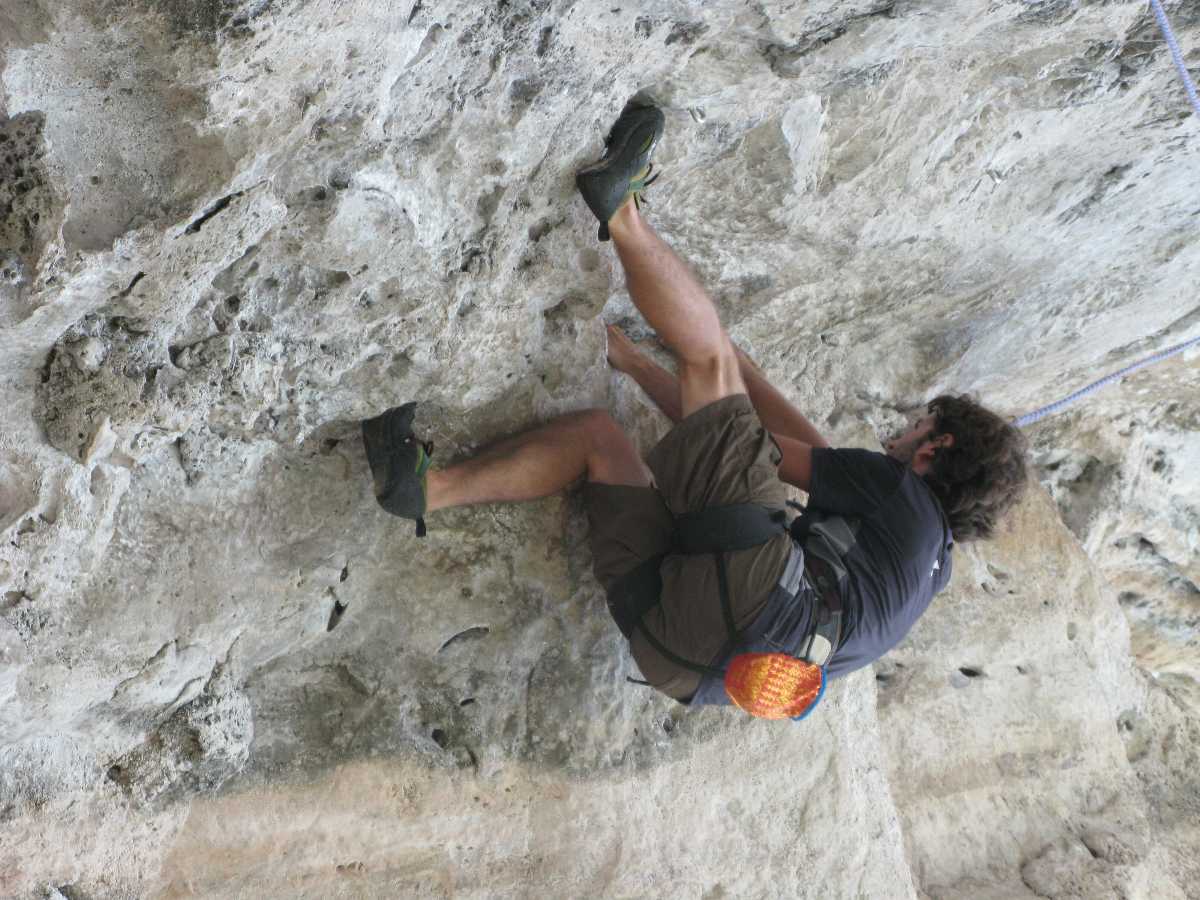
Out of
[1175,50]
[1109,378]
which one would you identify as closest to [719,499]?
[1175,50]

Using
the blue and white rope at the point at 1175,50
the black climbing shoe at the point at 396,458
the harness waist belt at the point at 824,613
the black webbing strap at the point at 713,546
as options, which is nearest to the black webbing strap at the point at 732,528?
the black webbing strap at the point at 713,546

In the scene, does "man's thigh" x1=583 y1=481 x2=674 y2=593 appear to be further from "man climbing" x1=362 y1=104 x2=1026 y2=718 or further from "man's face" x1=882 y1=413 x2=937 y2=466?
"man's face" x1=882 y1=413 x2=937 y2=466

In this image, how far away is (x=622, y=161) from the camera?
89.4 inches

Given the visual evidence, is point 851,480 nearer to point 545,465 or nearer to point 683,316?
point 683,316

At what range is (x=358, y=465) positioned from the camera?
252 centimetres

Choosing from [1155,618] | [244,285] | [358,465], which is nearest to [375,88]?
[244,285]

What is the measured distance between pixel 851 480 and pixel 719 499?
1.30 ft

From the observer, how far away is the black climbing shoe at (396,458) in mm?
2426

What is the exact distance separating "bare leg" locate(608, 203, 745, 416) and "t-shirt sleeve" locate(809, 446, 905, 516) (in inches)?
11.2

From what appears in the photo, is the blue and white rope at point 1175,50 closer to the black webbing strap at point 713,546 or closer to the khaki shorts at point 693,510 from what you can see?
the khaki shorts at point 693,510

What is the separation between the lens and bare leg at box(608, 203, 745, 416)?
2.55m

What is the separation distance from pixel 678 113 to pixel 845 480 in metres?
0.96

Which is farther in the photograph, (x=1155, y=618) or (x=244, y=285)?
(x=1155, y=618)

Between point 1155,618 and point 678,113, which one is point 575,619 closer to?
point 678,113
